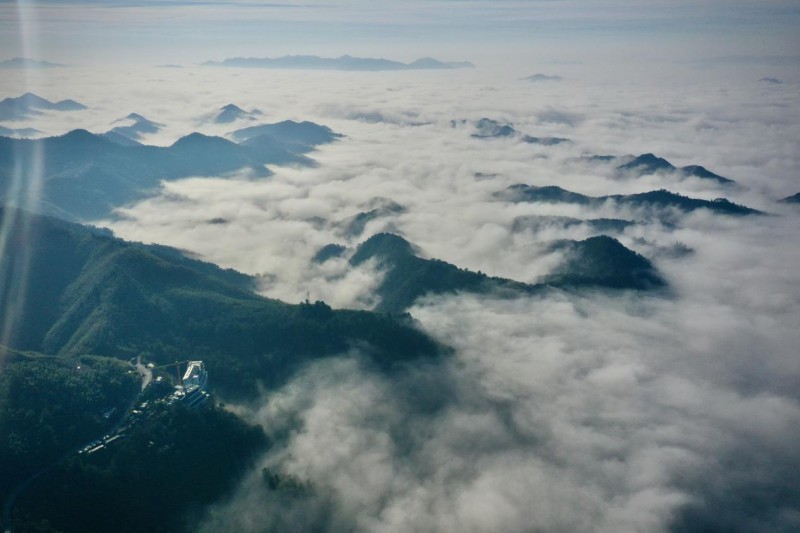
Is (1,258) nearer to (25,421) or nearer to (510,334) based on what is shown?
(25,421)

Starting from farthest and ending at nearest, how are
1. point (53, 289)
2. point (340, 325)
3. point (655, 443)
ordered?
point (53, 289), point (340, 325), point (655, 443)

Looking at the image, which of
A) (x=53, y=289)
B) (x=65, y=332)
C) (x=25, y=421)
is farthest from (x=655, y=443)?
(x=53, y=289)

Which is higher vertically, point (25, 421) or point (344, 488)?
point (25, 421)

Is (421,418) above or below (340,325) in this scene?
below

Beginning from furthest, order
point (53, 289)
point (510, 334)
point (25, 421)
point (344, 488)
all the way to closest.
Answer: point (53, 289)
point (510, 334)
point (344, 488)
point (25, 421)

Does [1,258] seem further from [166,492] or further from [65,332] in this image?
[166,492]

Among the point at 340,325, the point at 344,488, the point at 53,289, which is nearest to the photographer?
the point at 344,488

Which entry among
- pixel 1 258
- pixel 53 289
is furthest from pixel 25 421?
pixel 1 258

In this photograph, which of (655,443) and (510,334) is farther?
(510,334)

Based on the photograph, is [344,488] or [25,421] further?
[344,488]
